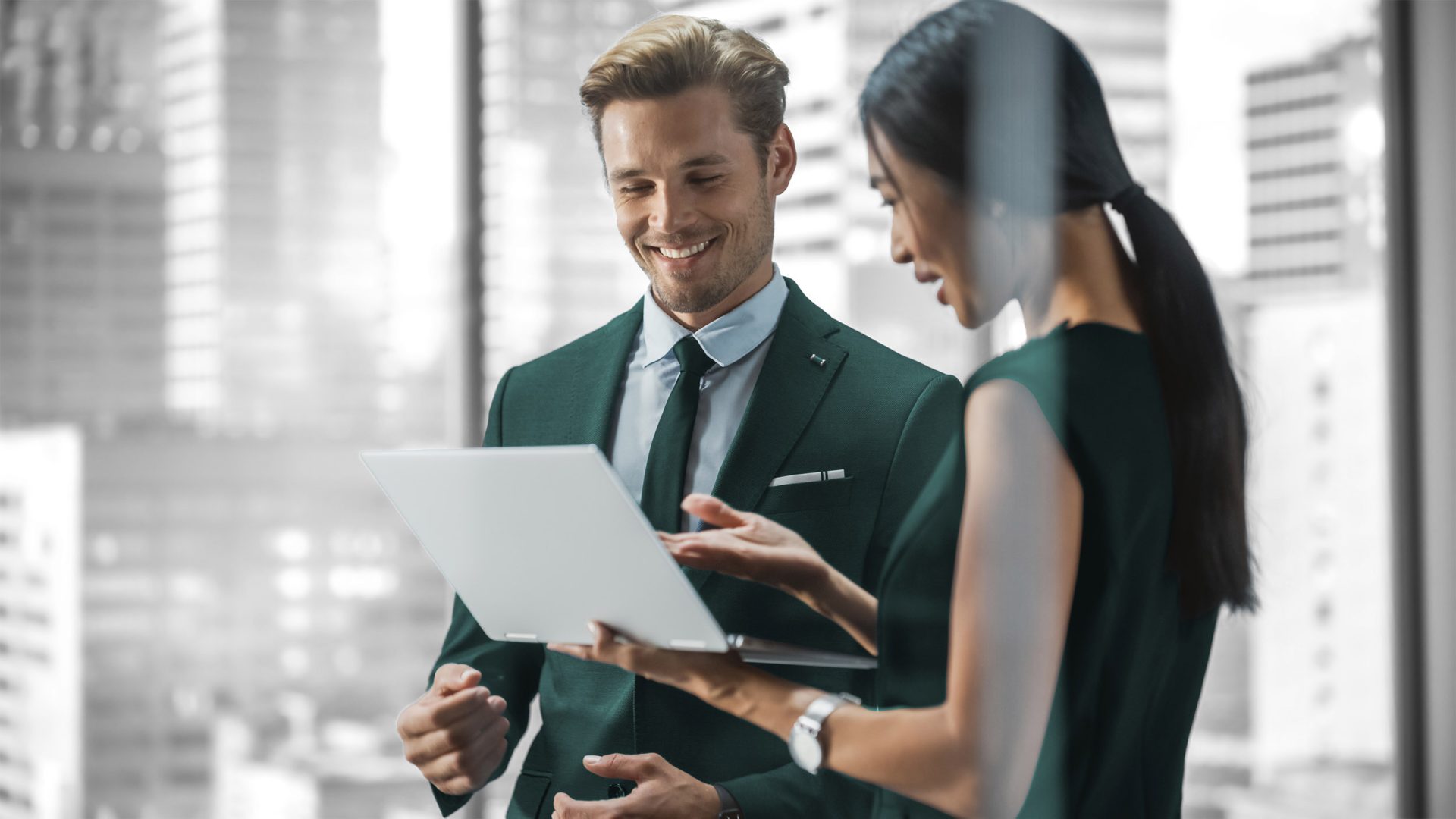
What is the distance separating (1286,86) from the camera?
2.91m

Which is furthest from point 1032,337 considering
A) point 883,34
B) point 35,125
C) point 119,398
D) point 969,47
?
point 35,125

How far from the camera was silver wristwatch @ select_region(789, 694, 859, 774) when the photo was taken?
103cm

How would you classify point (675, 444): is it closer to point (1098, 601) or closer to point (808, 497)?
point (808, 497)

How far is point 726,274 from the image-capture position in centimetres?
130

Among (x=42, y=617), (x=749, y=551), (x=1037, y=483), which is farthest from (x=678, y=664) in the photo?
(x=42, y=617)

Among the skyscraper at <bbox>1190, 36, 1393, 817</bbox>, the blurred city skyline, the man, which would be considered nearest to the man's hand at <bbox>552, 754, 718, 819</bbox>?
the man

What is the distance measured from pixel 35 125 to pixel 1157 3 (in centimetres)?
271

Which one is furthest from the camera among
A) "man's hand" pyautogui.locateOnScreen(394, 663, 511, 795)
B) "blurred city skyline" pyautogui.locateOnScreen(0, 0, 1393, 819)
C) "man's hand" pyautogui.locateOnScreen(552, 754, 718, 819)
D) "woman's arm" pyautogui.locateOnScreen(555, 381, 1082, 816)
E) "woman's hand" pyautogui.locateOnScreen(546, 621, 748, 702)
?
"blurred city skyline" pyautogui.locateOnScreen(0, 0, 1393, 819)

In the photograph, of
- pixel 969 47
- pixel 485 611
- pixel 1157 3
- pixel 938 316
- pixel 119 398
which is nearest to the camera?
pixel 969 47

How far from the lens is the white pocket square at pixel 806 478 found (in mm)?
1234

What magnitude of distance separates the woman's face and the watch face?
391 millimetres

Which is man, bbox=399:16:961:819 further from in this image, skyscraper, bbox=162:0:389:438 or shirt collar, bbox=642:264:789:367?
skyscraper, bbox=162:0:389:438

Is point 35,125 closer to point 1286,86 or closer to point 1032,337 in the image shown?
point 1032,337

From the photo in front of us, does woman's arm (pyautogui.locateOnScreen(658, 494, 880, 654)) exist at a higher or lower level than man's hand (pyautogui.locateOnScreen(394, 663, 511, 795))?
Answer: higher
